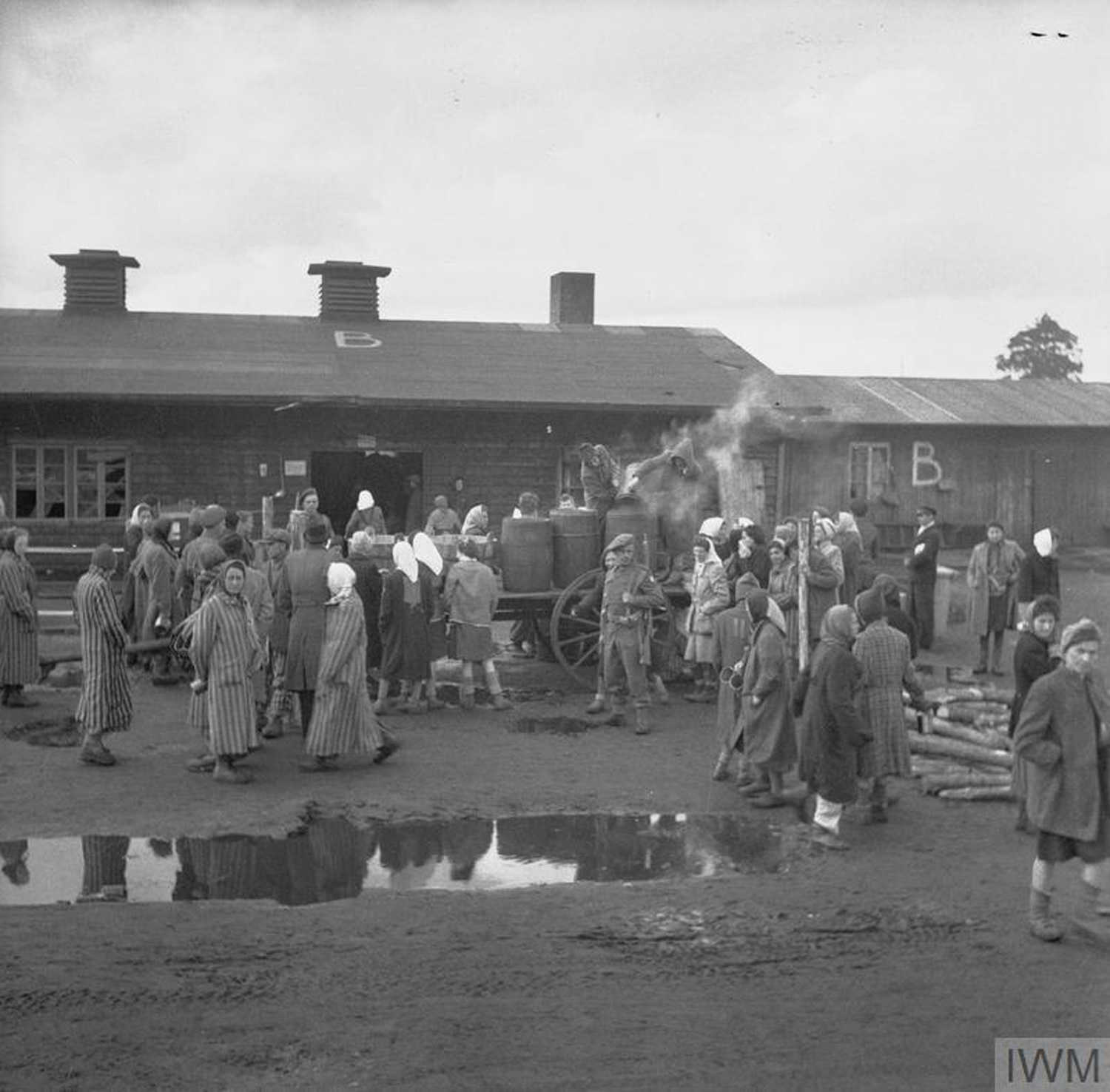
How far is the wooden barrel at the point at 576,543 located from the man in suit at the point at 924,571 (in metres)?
3.87

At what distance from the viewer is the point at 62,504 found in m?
21.2

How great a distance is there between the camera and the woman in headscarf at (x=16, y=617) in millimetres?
12234

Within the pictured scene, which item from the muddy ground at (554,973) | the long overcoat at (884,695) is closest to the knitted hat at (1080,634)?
the muddy ground at (554,973)

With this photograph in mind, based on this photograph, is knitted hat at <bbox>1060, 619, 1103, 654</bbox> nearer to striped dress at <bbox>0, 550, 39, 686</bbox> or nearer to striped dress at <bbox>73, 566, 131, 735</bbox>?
striped dress at <bbox>73, 566, 131, 735</bbox>

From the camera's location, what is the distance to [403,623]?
40.2ft

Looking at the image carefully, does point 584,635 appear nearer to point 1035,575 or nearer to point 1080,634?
point 1035,575

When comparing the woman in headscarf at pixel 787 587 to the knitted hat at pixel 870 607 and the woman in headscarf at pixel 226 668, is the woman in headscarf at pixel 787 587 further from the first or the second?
the woman in headscarf at pixel 226 668

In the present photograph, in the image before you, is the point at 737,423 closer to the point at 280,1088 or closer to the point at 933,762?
the point at 933,762

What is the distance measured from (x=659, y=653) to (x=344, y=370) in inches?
397

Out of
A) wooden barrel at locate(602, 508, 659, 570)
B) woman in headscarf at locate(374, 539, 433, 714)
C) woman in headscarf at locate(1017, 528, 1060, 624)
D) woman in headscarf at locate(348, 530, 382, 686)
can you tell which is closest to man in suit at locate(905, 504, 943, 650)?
woman in headscarf at locate(1017, 528, 1060, 624)

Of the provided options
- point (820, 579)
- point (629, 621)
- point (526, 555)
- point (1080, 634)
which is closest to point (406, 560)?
point (526, 555)

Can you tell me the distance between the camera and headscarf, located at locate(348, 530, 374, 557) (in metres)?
12.2

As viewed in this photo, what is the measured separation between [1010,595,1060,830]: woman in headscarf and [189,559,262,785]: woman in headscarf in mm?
5087

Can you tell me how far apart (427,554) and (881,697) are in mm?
4920
